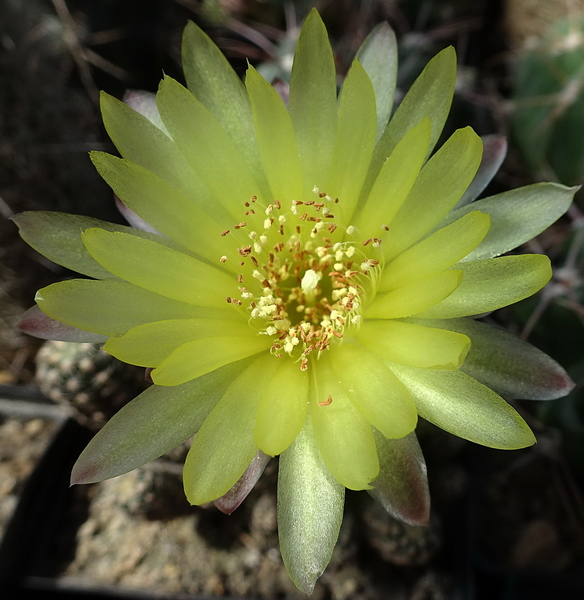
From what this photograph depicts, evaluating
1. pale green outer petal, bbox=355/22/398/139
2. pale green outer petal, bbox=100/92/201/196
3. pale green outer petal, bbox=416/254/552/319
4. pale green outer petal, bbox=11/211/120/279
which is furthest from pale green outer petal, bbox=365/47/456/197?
pale green outer petal, bbox=11/211/120/279

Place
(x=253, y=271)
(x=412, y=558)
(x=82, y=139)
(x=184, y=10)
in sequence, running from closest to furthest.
Answer: (x=253, y=271) < (x=412, y=558) < (x=82, y=139) < (x=184, y=10)

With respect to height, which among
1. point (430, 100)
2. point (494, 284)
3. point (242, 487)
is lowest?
point (242, 487)

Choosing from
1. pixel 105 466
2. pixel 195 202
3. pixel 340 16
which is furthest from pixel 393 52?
pixel 340 16

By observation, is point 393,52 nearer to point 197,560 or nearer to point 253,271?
point 253,271

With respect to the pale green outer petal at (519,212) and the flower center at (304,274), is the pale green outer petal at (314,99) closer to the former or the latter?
the flower center at (304,274)

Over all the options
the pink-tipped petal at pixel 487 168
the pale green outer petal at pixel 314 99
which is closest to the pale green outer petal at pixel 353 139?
the pale green outer petal at pixel 314 99

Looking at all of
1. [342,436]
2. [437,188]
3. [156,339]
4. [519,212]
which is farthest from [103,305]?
[519,212]

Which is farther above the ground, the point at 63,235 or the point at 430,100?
the point at 430,100

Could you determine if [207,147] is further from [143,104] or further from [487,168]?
[487,168]
